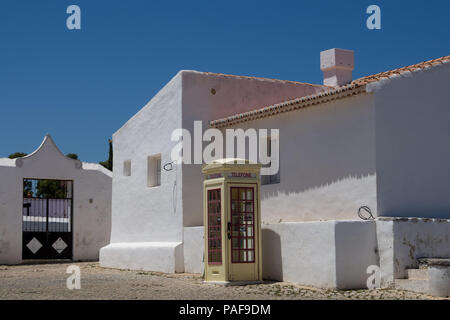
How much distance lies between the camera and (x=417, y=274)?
12062 millimetres

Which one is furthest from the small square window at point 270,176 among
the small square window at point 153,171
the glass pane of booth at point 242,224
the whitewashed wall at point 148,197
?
the small square window at point 153,171

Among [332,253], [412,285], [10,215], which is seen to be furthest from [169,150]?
[412,285]

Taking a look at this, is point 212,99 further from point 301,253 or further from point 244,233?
point 301,253

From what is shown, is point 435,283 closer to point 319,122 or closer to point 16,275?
point 319,122

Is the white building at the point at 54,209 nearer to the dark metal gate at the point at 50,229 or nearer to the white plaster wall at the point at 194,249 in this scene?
the dark metal gate at the point at 50,229

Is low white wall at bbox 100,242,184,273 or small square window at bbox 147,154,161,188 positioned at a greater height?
small square window at bbox 147,154,161,188

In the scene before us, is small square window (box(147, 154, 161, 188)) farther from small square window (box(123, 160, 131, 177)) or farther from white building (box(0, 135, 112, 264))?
white building (box(0, 135, 112, 264))

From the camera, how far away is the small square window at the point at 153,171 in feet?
64.6

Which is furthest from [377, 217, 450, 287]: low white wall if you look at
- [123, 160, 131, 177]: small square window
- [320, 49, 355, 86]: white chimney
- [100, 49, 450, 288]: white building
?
[123, 160, 131, 177]: small square window

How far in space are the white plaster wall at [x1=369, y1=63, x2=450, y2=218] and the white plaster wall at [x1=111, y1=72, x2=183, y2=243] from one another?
6.38 meters

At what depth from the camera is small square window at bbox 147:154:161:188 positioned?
19688 millimetres

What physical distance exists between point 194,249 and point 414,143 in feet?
20.5
